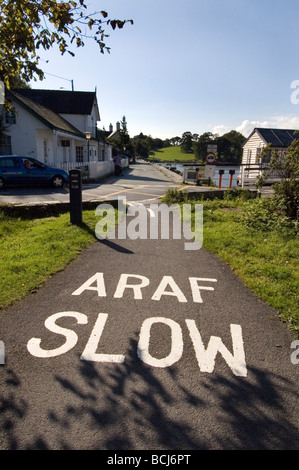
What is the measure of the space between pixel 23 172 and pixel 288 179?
12.0 metres

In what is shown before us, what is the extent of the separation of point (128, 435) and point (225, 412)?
82 centimetres

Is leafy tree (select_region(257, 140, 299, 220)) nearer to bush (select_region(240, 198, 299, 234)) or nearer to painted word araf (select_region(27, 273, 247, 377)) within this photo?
bush (select_region(240, 198, 299, 234))

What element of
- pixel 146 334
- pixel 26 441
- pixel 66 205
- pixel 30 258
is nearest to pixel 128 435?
pixel 26 441

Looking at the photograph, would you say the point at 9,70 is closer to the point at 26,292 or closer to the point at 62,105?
the point at 26,292

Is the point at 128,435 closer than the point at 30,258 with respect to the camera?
Yes

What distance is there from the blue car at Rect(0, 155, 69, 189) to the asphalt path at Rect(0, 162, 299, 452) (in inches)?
453

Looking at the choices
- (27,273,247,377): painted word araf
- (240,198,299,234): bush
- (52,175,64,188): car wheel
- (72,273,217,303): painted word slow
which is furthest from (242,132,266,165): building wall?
(27,273,247,377): painted word araf

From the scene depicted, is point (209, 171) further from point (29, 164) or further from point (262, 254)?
point (262, 254)

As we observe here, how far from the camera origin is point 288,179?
885cm

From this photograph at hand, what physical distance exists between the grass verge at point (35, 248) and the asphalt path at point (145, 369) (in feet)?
1.07

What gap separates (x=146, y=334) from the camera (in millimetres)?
3521

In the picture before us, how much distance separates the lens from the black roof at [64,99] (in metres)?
31.8

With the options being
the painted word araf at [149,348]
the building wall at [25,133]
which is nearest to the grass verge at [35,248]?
the painted word araf at [149,348]

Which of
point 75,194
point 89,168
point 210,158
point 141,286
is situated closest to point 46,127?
point 89,168
